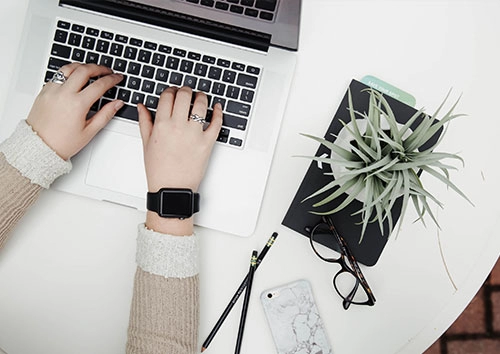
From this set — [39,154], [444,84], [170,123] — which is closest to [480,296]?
[444,84]

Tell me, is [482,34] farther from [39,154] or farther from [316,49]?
[39,154]

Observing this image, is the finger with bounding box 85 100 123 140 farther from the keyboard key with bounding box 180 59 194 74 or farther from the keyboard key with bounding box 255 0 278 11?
the keyboard key with bounding box 255 0 278 11

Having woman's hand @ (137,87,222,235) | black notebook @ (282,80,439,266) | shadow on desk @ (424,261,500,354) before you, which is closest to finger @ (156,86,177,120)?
woman's hand @ (137,87,222,235)

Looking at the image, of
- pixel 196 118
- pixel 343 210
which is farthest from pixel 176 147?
pixel 343 210

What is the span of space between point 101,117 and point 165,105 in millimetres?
91

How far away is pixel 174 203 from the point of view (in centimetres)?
68

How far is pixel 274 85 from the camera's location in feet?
2.34

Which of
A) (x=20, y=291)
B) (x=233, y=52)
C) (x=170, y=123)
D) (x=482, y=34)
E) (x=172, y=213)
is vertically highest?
(x=482, y=34)

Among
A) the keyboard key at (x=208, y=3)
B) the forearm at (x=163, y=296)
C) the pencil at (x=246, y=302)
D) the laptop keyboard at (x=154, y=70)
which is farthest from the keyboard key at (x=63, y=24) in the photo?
the pencil at (x=246, y=302)

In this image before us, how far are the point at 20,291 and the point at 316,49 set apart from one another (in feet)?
1.83

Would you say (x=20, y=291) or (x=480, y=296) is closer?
(x=20, y=291)

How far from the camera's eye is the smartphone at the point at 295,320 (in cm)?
72

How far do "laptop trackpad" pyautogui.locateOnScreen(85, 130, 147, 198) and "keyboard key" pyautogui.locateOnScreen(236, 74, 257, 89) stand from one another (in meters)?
0.17

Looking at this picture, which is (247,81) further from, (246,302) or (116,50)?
(246,302)
